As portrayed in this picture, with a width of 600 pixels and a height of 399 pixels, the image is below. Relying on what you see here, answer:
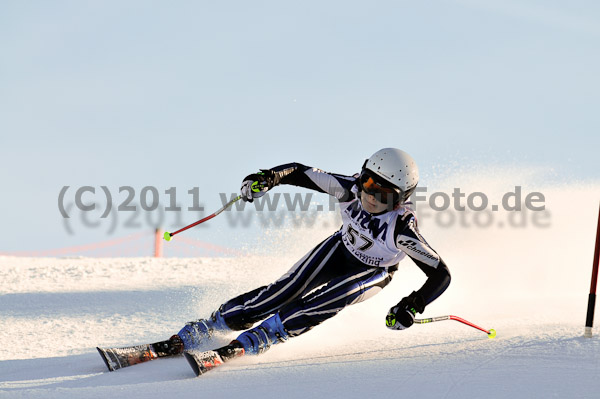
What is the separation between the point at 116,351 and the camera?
15.2ft

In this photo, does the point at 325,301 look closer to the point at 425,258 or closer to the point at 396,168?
the point at 425,258

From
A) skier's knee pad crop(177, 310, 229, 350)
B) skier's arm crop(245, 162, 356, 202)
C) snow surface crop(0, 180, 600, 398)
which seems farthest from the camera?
skier's arm crop(245, 162, 356, 202)

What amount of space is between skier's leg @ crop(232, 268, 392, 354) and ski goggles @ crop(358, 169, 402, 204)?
2.15 ft

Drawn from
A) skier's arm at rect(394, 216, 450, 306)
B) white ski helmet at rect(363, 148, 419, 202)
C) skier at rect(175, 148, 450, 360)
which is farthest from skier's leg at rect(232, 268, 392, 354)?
white ski helmet at rect(363, 148, 419, 202)

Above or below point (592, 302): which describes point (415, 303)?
above

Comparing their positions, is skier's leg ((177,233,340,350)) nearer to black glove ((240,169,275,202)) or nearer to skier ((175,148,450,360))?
skier ((175,148,450,360))

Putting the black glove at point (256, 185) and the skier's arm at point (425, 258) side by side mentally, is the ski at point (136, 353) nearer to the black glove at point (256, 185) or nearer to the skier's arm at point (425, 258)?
the black glove at point (256, 185)

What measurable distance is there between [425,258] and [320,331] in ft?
5.26

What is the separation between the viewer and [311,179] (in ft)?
17.3

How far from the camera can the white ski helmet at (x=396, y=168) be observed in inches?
184

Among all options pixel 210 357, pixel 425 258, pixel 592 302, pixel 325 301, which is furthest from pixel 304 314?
pixel 592 302

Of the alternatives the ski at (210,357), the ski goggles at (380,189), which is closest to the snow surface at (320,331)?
the ski at (210,357)

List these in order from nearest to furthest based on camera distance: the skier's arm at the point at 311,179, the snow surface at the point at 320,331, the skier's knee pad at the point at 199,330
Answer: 1. the snow surface at the point at 320,331
2. the skier's knee pad at the point at 199,330
3. the skier's arm at the point at 311,179

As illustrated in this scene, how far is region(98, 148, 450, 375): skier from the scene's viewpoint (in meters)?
4.59
